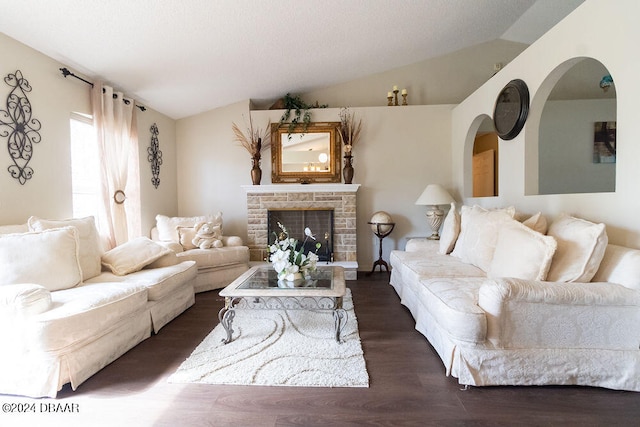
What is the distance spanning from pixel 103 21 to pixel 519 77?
3.58m

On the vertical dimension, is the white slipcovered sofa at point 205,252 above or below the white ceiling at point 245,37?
below

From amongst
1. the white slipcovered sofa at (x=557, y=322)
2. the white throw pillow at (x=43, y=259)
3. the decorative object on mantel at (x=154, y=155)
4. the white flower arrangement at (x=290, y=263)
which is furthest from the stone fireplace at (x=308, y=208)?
the white slipcovered sofa at (x=557, y=322)

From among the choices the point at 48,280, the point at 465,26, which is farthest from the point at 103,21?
the point at 465,26

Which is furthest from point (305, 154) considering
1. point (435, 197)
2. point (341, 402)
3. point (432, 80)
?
point (341, 402)

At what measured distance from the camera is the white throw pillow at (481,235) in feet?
7.89

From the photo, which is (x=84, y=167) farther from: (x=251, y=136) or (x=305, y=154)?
(x=305, y=154)

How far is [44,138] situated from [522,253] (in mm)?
3794

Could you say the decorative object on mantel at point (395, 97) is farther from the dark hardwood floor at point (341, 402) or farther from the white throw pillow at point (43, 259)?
the white throw pillow at point (43, 259)

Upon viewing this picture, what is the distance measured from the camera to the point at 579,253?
170 cm

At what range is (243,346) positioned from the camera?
6.91 feet

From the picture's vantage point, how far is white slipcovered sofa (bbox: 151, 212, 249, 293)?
133 inches

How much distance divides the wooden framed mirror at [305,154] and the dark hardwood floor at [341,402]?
9.70ft

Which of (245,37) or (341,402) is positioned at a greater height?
(245,37)

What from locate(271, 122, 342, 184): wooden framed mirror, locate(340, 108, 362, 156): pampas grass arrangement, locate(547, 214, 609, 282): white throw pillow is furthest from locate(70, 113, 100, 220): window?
locate(547, 214, 609, 282): white throw pillow
